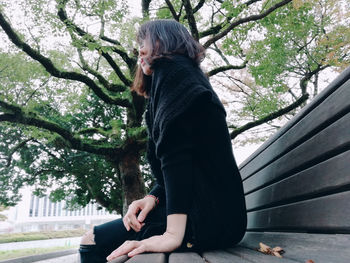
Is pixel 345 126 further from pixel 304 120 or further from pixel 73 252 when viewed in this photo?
pixel 73 252

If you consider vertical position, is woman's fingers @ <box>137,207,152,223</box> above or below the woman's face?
below

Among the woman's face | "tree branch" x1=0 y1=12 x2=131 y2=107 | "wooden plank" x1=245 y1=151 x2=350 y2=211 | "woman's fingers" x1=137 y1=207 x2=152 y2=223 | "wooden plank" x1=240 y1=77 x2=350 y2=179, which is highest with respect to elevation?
"tree branch" x1=0 y1=12 x2=131 y2=107

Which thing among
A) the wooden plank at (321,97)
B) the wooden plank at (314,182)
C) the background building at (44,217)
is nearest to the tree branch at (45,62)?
the wooden plank at (321,97)

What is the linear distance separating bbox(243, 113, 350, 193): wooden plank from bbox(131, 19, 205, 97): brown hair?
714mm

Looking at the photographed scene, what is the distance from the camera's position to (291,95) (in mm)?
14047

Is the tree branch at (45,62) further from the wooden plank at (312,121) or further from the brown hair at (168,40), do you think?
the wooden plank at (312,121)

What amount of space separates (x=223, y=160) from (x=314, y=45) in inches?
497

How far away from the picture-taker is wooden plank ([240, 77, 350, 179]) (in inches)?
41.9

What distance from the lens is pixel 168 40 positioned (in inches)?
62.8

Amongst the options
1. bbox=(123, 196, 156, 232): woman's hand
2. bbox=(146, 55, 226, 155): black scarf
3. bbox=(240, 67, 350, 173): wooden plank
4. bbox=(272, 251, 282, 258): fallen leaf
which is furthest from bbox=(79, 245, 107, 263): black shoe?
bbox=(240, 67, 350, 173): wooden plank

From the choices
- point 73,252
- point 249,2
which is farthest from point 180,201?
point 73,252

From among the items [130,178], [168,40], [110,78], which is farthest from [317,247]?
[110,78]

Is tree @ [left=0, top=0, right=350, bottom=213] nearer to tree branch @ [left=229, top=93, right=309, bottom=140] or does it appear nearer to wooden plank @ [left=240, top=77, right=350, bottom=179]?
tree branch @ [left=229, top=93, right=309, bottom=140]

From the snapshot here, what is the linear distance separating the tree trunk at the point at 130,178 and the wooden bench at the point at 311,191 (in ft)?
24.2
